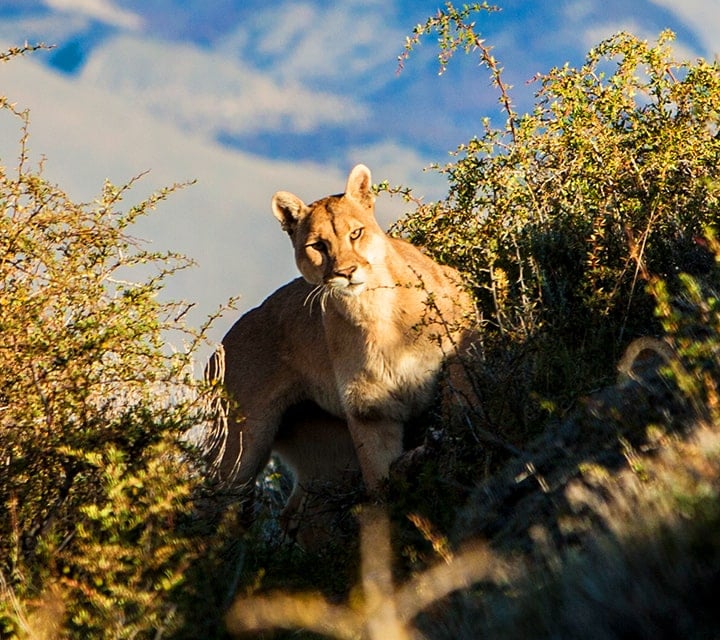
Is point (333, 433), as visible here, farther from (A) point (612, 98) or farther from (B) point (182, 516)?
(A) point (612, 98)

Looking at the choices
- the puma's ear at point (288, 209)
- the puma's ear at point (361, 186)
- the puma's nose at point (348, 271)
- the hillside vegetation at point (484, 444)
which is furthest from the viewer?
the puma's ear at point (288, 209)

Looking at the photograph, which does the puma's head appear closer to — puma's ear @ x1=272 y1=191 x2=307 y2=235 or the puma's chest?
puma's ear @ x1=272 y1=191 x2=307 y2=235

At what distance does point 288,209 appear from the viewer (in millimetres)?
8391

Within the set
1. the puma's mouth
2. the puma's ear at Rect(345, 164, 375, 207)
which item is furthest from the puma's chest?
the puma's ear at Rect(345, 164, 375, 207)

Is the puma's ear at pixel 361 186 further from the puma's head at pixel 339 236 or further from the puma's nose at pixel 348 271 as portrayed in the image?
the puma's nose at pixel 348 271

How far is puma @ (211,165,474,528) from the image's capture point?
761 centimetres

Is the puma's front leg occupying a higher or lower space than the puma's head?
lower

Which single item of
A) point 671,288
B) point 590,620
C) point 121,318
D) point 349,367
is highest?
point 121,318

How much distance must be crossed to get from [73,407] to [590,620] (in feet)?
12.4

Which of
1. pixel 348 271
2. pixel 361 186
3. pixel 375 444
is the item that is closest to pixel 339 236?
pixel 348 271

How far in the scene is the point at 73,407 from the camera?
6051 mm

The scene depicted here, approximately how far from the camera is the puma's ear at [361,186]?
817 cm

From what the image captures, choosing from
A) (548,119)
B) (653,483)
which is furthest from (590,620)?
(548,119)

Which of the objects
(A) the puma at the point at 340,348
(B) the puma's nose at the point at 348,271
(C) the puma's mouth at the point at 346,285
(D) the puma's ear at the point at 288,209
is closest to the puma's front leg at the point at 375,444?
(A) the puma at the point at 340,348
